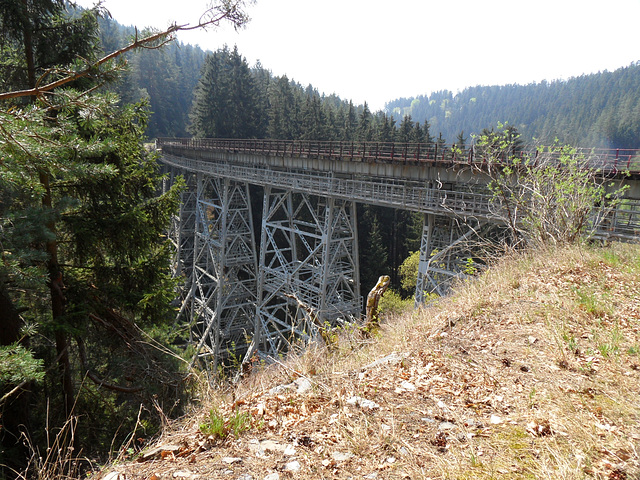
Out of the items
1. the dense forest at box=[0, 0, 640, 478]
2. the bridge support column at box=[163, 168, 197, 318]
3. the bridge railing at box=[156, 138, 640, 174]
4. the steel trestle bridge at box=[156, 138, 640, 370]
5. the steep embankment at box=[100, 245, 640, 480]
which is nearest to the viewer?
the steep embankment at box=[100, 245, 640, 480]

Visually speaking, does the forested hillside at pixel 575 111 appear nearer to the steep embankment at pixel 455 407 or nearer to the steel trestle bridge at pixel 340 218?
the steel trestle bridge at pixel 340 218

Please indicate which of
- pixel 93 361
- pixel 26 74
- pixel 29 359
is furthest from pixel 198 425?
pixel 26 74

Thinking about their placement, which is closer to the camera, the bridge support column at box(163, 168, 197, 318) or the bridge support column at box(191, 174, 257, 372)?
the bridge support column at box(191, 174, 257, 372)

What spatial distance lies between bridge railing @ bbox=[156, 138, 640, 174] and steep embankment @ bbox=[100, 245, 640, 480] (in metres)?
3.65

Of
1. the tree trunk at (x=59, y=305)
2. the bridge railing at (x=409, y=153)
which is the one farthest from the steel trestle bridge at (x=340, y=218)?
the tree trunk at (x=59, y=305)

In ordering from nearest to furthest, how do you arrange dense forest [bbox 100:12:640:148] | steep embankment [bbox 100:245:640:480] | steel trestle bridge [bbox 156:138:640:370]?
steep embankment [bbox 100:245:640:480]
steel trestle bridge [bbox 156:138:640:370]
dense forest [bbox 100:12:640:148]

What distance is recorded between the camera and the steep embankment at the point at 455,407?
7.25ft

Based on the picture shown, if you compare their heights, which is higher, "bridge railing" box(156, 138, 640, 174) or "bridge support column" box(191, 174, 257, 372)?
"bridge railing" box(156, 138, 640, 174)

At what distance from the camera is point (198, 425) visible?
2928mm

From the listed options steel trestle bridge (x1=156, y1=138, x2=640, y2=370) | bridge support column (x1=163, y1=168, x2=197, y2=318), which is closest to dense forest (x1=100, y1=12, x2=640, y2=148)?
steel trestle bridge (x1=156, y1=138, x2=640, y2=370)

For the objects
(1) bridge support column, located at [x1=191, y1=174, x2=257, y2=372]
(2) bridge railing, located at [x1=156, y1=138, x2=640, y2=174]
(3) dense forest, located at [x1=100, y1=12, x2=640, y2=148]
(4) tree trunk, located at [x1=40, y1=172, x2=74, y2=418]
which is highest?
(3) dense forest, located at [x1=100, y1=12, x2=640, y2=148]

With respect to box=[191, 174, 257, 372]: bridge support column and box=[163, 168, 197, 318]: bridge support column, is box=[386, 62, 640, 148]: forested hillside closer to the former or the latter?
box=[163, 168, 197, 318]: bridge support column

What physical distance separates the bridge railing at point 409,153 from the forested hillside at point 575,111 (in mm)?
51009

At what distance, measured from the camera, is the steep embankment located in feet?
7.25
